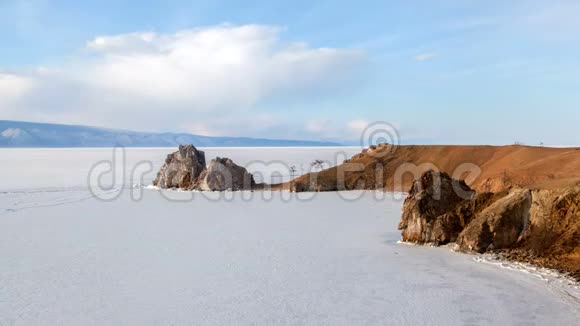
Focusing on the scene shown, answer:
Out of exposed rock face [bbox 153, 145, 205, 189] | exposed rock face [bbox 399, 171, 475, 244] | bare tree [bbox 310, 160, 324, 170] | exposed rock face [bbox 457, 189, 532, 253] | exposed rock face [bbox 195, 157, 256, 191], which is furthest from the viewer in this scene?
bare tree [bbox 310, 160, 324, 170]

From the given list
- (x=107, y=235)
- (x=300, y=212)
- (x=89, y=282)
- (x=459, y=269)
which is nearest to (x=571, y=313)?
(x=459, y=269)

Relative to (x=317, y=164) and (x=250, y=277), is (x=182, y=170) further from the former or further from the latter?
(x=250, y=277)

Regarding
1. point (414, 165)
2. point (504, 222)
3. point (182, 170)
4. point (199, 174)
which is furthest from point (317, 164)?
point (504, 222)

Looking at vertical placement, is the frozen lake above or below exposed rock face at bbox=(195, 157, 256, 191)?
below

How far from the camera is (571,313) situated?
6.05 meters

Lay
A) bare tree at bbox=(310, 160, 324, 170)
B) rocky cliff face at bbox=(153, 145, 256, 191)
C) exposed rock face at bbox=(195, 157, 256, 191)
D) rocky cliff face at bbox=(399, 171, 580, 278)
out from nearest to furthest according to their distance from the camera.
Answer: rocky cliff face at bbox=(399, 171, 580, 278) → exposed rock face at bbox=(195, 157, 256, 191) → rocky cliff face at bbox=(153, 145, 256, 191) → bare tree at bbox=(310, 160, 324, 170)

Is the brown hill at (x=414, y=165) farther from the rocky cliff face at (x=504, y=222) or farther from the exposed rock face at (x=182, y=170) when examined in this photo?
the rocky cliff face at (x=504, y=222)

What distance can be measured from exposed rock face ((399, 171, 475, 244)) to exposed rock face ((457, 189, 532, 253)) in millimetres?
872

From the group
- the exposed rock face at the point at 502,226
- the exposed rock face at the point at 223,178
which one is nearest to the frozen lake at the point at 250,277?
the exposed rock face at the point at 502,226

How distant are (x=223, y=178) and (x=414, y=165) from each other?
10.7m

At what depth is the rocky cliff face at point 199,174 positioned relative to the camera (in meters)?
25.9

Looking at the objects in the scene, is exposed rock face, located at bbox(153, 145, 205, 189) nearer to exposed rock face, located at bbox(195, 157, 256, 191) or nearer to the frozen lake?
exposed rock face, located at bbox(195, 157, 256, 191)

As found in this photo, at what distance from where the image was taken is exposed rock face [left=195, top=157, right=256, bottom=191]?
25797 millimetres

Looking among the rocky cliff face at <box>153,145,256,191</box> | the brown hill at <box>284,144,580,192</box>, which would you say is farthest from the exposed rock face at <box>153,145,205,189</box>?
the brown hill at <box>284,144,580,192</box>
